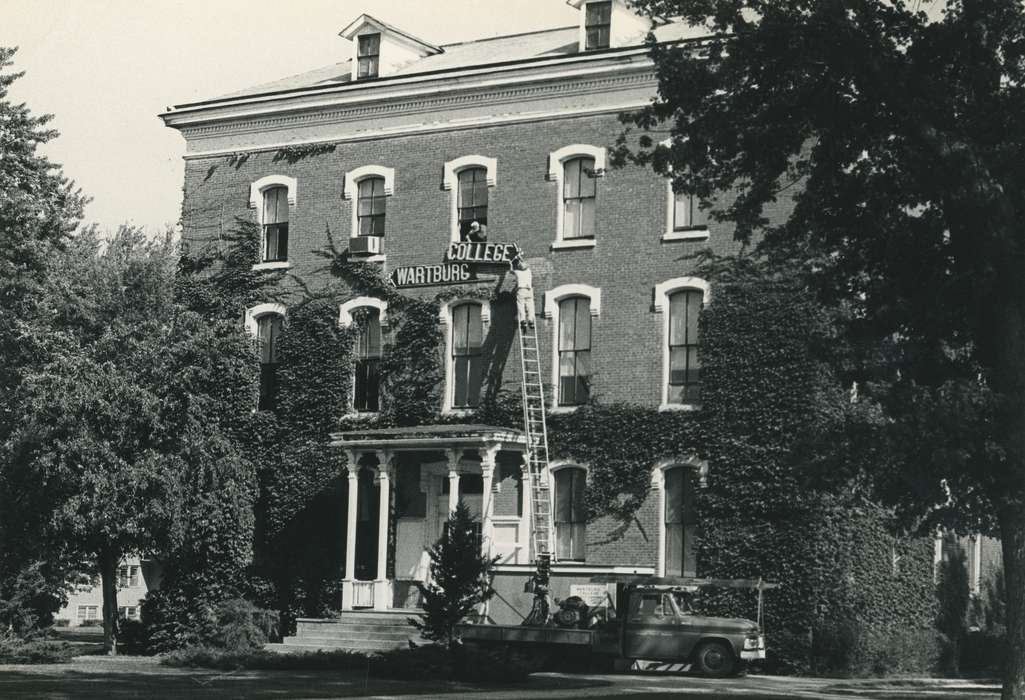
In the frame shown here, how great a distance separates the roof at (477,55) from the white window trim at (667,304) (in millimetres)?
5783

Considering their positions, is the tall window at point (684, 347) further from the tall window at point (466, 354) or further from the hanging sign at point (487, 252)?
the tall window at point (466, 354)

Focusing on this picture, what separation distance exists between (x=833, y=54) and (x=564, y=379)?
47.3 ft

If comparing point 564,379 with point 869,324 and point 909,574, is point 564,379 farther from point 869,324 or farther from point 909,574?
point 869,324

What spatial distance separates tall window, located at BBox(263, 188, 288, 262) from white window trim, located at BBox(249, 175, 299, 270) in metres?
0.11

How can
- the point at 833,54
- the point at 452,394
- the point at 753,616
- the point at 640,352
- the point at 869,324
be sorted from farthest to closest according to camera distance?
the point at 452,394, the point at 640,352, the point at 753,616, the point at 869,324, the point at 833,54

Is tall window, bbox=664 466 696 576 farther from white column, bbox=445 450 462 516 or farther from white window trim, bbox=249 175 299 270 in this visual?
white window trim, bbox=249 175 299 270

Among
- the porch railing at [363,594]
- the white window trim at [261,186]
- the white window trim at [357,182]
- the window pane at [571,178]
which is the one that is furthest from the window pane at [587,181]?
the porch railing at [363,594]

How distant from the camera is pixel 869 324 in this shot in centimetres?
2309

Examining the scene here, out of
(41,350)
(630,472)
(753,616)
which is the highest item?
(41,350)

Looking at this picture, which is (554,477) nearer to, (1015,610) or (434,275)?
(434,275)

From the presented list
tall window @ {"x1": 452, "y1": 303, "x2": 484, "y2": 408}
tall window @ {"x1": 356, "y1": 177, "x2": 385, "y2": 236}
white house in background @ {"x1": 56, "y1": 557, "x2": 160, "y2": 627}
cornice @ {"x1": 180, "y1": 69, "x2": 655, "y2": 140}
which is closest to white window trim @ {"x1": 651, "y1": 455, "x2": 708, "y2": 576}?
tall window @ {"x1": 452, "y1": 303, "x2": 484, "y2": 408}

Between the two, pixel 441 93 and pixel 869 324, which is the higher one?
pixel 441 93

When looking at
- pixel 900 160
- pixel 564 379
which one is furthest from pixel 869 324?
pixel 564 379

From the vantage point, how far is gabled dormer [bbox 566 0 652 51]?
1393 inches
